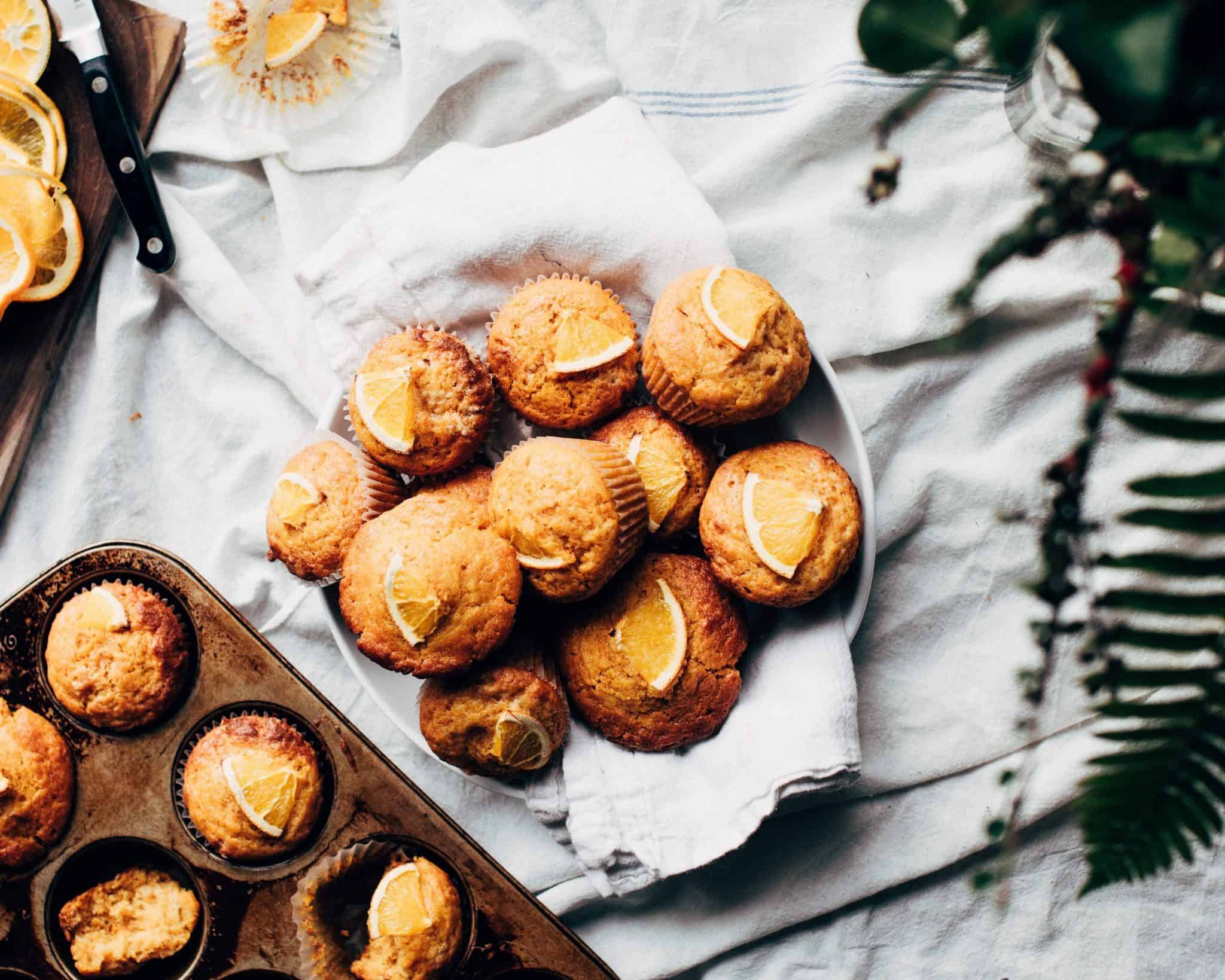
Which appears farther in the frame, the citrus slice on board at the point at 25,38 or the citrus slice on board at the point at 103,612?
the citrus slice on board at the point at 25,38

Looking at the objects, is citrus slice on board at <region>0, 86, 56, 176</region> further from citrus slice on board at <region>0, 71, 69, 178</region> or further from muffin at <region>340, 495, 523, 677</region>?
muffin at <region>340, 495, 523, 677</region>

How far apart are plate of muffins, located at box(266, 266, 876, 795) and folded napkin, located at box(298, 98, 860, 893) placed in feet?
0.21

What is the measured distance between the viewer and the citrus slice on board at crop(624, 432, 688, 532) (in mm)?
2141

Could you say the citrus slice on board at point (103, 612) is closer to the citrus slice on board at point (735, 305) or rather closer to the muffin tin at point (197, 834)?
the muffin tin at point (197, 834)

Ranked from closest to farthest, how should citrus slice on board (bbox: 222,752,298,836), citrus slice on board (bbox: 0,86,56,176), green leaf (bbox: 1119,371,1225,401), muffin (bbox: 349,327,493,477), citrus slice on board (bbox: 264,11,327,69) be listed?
green leaf (bbox: 1119,371,1225,401) < muffin (bbox: 349,327,493,477) < citrus slice on board (bbox: 222,752,298,836) < citrus slice on board (bbox: 264,11,327,69) < citrus slice on board (bbox: 0,86,56,176)

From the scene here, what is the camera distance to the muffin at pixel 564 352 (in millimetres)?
2127

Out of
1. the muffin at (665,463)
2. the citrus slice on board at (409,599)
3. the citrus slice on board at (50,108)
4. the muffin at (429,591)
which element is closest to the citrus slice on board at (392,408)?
the muffin at (429,591)

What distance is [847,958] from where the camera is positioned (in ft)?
8.41

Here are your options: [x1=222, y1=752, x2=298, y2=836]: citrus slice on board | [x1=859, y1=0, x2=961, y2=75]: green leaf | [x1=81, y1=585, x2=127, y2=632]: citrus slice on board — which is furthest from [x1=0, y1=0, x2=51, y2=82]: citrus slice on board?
[x1=859, y1=0, x2=961, y2=75]: green leaf

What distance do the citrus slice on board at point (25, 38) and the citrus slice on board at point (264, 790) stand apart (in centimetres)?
182

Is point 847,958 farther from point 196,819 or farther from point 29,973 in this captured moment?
point 29,973

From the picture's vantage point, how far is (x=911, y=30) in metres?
0.96

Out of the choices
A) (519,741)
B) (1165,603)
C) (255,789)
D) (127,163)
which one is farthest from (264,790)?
(1165,603)

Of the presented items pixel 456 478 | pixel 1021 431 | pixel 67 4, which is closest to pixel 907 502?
pixel 1021 431
